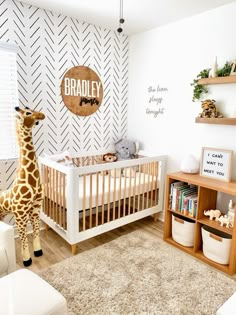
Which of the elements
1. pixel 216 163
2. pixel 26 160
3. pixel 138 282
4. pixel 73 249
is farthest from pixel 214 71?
pixel 73 249

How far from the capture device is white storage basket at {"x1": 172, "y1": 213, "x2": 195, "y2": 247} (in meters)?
2.44

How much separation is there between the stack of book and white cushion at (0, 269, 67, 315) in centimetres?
154

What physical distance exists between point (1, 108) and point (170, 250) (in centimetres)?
220

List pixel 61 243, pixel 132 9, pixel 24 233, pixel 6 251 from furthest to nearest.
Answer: pixel 61 243 < pixel 132 9 < pixel 24 233 < pixel 6 251

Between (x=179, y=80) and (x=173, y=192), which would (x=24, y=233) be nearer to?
(x=173, y=192)

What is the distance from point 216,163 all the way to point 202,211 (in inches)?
19.4

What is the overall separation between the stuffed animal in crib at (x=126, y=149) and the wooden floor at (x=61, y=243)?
865 millimetres

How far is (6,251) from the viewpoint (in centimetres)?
170

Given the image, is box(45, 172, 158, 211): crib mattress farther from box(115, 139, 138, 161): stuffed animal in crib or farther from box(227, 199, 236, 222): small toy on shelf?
box(227, 199, 236, 222): small toy on shelf

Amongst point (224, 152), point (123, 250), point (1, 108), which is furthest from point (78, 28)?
point (123, 250)

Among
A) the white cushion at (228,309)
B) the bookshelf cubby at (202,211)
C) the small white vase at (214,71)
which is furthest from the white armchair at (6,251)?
the small white vase at (214,71)

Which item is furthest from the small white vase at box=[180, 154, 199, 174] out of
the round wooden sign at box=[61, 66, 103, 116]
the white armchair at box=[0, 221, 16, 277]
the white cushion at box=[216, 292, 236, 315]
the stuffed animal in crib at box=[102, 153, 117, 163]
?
the white armchair at box=[0, 221, 16, 277]

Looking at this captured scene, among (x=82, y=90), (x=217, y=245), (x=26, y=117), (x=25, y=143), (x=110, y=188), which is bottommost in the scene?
(x=217, y=245)

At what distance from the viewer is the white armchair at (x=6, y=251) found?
1.67m
